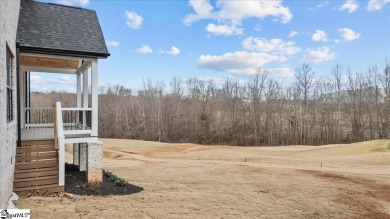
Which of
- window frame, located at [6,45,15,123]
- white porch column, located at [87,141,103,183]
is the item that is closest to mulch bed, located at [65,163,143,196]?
white porch column, located at [87,141,103,183]

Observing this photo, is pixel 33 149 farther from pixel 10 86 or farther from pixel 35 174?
pixel 10 86

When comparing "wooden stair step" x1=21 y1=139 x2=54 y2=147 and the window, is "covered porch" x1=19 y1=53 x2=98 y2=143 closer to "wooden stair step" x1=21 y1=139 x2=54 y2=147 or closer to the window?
"wooden stair step" x1=21 y1=139 x2=54 y2=147

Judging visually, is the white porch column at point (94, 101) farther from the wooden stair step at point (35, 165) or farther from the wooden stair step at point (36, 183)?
the wooden stair step at point (36, 183)

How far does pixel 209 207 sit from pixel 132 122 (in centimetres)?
3804

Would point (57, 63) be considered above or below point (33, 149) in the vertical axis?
above

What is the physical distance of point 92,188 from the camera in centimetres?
956

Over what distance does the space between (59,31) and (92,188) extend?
17.6ft

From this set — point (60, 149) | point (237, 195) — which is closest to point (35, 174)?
point (60, 149)

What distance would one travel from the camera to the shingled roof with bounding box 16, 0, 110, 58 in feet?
31.4

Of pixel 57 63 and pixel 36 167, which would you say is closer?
pixel 36 167

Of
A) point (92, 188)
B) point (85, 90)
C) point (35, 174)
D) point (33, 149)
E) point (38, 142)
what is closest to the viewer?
point (35, 174)

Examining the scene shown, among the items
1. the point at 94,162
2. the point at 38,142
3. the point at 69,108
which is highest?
the point at 69,108

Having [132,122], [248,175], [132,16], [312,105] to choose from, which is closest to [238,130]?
[312,105]

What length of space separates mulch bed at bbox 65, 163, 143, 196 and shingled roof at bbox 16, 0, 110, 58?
416 cm
